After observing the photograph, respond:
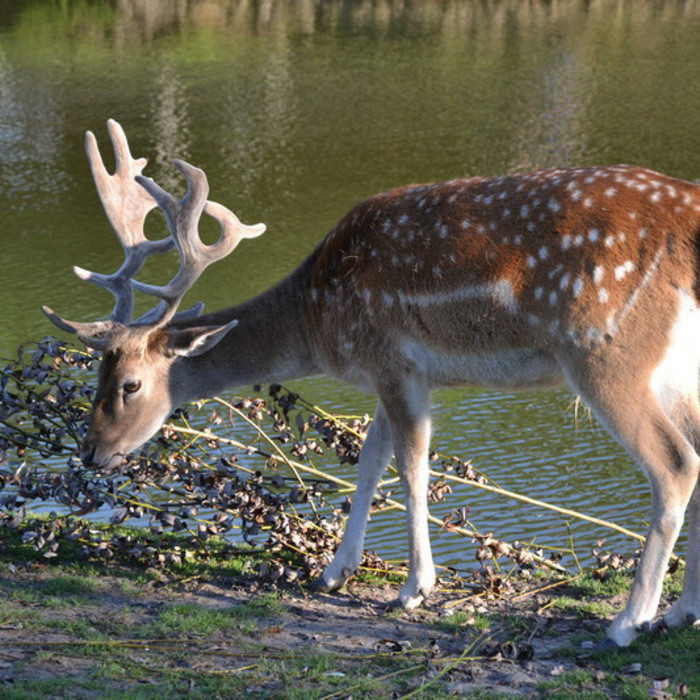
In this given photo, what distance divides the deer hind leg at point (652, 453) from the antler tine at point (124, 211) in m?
2.42

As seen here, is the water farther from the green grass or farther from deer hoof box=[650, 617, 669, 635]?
deer hoof box=[650, 617, 669, 635]

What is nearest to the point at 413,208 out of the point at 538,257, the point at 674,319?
the point at 538,257

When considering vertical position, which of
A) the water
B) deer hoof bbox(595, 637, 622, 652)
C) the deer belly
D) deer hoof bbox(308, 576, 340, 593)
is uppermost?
the deer belly

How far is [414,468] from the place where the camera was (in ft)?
20.0

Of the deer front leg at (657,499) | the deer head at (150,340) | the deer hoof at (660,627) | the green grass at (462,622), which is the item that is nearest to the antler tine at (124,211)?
the deer head at (150,340)

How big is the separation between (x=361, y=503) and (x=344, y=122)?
15920 millimetres

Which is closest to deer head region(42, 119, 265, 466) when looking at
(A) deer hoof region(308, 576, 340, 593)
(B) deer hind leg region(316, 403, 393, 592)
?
(B) deer hind leg region(316, 403, 393, 592)

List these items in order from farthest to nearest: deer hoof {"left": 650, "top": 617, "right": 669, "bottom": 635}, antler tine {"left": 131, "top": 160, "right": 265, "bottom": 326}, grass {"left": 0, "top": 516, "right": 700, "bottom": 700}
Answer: antler tine {"left": 131, "top": 160, "right": 265, "bottom": 326}, deer hoof {"left": 650, "top": 617, "right": 669, "bottom": 635}, grass {"left": 0, "top": 516, "right": 700, "bottom": 700}

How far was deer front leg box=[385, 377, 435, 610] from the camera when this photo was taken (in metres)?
6.00

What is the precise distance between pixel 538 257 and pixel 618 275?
1.20 ft

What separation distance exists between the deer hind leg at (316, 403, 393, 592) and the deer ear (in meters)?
0.87

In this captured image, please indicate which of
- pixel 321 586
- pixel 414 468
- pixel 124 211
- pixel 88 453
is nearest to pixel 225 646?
pixel 321 586

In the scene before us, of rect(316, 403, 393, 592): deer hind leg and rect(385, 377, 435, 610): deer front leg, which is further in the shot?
rect(316, 403, 393, 592): deer hind leg

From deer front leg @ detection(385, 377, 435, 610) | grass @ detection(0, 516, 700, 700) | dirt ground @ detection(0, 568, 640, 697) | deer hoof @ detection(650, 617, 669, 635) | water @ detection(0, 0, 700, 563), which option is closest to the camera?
grass @ detection(0, 516, 700, 700)
